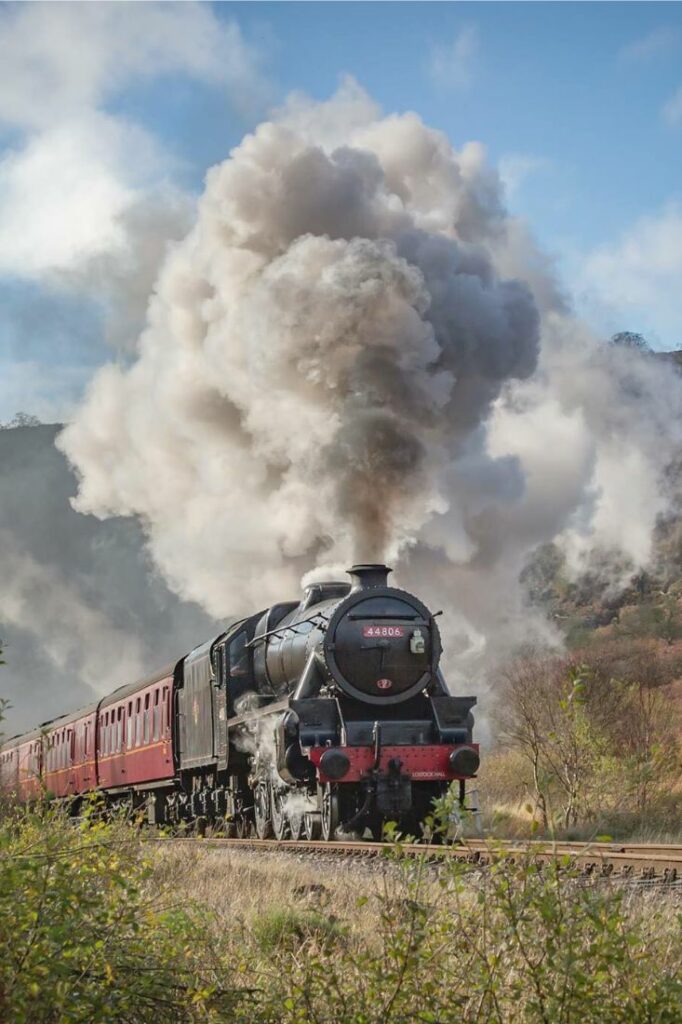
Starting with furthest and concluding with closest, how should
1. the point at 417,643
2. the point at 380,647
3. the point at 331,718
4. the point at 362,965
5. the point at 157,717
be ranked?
the point at 157,717, the point at 417,643, the point at 380,647, the point at 331,718, the point at 362,965

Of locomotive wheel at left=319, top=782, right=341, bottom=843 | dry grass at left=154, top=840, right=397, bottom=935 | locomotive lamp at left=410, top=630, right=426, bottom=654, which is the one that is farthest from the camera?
locomotive lamp at left=410, top=630, right=426, bottom=654

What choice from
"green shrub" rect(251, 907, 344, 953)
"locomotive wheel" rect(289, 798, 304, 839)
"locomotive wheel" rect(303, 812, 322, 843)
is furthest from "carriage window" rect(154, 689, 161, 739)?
"green shrub" rect(251, 907, 344, 953)

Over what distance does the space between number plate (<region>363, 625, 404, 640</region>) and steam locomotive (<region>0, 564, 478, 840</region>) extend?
12 millimetres

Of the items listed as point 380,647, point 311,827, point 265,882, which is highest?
point 380,647

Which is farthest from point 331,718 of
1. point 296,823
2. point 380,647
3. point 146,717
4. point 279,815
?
point 146,717

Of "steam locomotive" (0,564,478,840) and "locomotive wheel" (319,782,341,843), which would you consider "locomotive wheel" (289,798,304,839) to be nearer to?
"steam locomotive" (0,564,478,840)

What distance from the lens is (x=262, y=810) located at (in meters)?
13.2

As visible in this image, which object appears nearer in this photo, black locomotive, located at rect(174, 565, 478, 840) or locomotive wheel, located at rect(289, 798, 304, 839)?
black locomotive, located at rect(174, 565, 478, 840)

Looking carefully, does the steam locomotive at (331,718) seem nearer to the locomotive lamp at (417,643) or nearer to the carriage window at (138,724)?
the locomotive lamp at (417,643)

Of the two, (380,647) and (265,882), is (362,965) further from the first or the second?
(380,647)

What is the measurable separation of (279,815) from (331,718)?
1.76 m

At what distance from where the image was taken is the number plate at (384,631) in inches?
467

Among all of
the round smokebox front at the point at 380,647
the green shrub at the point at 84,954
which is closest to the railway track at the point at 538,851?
the green shrub at the point at 84,954

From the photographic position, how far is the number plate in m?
11.9
